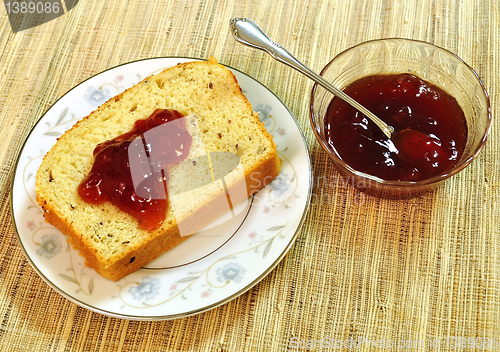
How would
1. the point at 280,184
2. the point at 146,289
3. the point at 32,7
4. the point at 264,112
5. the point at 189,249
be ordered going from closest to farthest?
the point at 146,289
the point at 189,249
the point at 280,184
the point at 264,112
the point at 32,7

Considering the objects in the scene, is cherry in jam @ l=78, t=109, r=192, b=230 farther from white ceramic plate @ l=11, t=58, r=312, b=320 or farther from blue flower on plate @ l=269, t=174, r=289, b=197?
blue flower on plate @ l=269, t=174, r=289, b=197

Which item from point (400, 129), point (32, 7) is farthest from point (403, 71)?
point (32, 7)

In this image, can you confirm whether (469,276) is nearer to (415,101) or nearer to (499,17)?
(415,101)

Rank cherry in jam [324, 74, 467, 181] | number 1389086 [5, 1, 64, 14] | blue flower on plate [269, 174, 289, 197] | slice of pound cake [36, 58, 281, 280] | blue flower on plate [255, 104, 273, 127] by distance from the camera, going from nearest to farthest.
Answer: cherry in jam [324, 74, 467, 181], slice of pound cake [36, 58, 281, 280], blue flower on plate [269, 174, 289, 197], blue flower on plate [255, 104, 273, 127], number 1389086 [5, 1, 64, 14]

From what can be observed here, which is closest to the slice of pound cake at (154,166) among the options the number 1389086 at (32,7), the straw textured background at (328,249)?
the straw textured background at (328,249)

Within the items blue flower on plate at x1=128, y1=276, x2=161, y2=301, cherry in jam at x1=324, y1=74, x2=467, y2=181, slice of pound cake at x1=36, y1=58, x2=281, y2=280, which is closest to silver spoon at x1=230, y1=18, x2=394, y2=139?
cherry in jam at x1=324, y1=74, x2=467, y2=181

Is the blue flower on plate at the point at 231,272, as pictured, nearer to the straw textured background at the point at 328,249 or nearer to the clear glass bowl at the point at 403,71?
the straw textured background at the point at 328,249

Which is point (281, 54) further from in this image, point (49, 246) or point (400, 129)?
point (49, 246)
